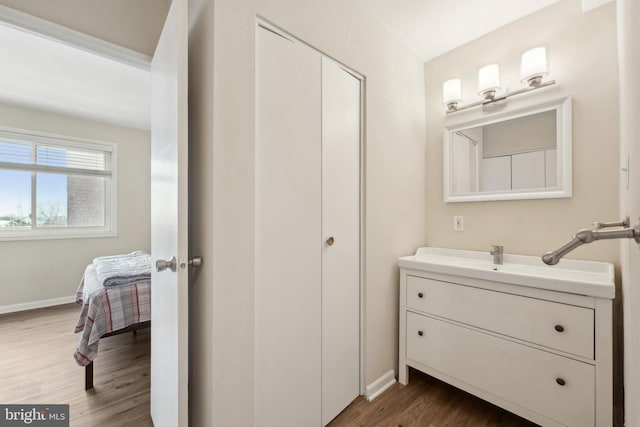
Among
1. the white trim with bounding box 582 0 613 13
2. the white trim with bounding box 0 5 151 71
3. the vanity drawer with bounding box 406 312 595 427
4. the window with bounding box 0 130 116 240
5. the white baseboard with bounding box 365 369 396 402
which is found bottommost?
the white baseboard with bounding box 365 369 396 402

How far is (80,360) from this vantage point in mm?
1763

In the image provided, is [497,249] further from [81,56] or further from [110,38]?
[81,56]

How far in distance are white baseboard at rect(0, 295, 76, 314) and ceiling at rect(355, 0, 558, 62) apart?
478 cm

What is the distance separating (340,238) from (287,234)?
0.39 metres

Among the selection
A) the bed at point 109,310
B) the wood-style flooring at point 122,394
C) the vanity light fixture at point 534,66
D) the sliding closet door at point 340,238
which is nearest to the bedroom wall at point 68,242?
the wood-style flooring at point 122,394

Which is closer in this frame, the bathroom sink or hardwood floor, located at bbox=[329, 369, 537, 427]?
the bathroom sink

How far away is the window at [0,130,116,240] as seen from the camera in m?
3.37

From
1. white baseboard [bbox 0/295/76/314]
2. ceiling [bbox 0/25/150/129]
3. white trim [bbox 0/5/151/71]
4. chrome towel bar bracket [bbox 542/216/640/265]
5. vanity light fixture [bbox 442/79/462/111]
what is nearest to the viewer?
chrome towel bar bracket [bbox 542/216/640/265]

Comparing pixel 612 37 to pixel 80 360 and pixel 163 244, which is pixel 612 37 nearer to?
pixel 163 244

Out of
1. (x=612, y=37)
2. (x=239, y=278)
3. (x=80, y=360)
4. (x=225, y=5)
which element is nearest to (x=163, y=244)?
(x=239, y=278)

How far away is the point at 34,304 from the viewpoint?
341cm

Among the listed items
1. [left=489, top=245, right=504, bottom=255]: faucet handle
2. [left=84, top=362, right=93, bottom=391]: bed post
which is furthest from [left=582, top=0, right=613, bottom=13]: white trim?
[left=84, top=362, right=93, bottom=391]: bed post

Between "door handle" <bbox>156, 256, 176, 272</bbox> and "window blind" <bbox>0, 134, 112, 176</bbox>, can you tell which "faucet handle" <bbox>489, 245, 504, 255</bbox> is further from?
"window blind" <bbox>0, 134, 112, 176</bbox>

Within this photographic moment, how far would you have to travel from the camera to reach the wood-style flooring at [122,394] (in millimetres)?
1565
